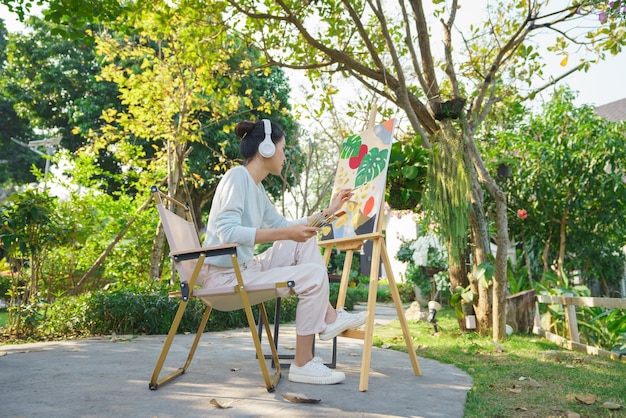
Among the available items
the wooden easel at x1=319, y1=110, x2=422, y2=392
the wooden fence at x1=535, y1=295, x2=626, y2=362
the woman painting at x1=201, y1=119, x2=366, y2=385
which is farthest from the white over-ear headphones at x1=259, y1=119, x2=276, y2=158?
the wooden fence at x1=535, y1=295, x2=626, y2=362

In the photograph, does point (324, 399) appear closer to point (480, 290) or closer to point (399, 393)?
point (399, 393)

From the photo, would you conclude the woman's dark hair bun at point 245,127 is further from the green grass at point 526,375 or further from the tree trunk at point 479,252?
the tree trunk at point 479,252

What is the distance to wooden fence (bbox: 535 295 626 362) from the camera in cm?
386

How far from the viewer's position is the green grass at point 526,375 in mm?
2244

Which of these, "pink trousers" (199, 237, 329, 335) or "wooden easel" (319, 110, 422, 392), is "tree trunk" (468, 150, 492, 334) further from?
"pink trousers" (199, 237, 329, 335)

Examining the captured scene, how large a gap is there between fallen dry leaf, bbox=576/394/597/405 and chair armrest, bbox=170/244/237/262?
1.70m

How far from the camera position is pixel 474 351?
3975 mm

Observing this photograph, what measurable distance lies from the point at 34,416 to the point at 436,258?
9.72 m

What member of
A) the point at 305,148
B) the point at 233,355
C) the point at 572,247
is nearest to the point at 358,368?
the point at 233,355

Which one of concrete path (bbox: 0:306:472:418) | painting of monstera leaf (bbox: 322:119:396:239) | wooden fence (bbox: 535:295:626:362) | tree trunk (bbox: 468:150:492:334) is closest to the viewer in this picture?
concrete path (bbox: 0:306:472:418)

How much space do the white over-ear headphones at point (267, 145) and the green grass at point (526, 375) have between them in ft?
5.05

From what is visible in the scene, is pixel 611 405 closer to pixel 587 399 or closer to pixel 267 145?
pixel 587 399

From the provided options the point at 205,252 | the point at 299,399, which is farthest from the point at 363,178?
the point at 299,399

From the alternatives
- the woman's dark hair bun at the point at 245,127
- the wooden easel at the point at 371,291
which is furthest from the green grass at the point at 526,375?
the woman's dark hair bun at the point at 245,127
